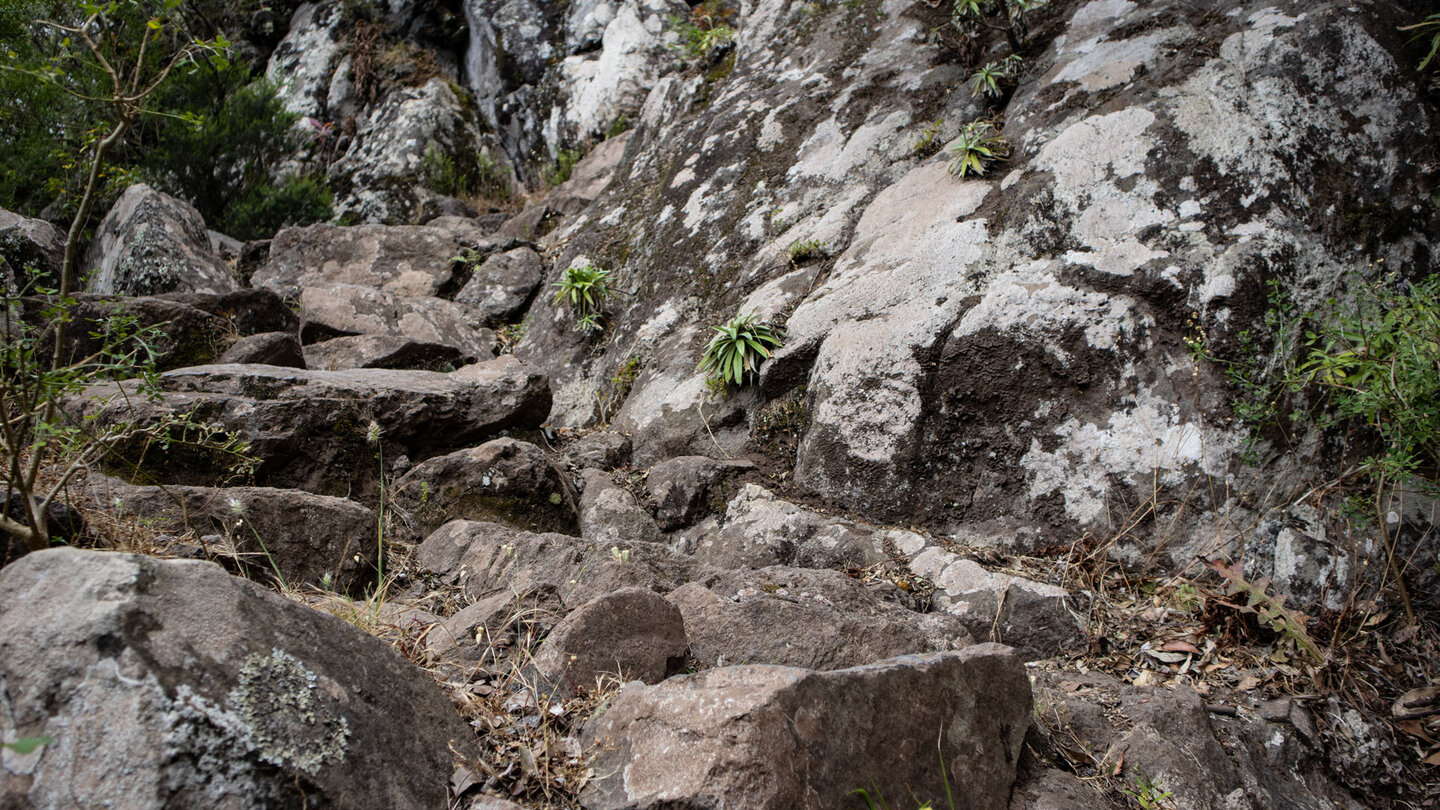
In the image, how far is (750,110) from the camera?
24.0 ft

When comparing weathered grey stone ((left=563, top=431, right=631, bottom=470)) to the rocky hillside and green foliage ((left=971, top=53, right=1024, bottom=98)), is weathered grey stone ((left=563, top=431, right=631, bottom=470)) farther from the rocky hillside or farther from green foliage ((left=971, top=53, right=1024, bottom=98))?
green foliage ((left=971, top=53, right=1024, bottom=98))

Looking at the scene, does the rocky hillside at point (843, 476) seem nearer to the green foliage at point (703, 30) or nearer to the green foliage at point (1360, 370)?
the green foliage at point (1360, 370)

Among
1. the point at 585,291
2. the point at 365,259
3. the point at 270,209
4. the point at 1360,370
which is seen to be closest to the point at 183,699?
the point at 1360,370

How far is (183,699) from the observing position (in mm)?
1436

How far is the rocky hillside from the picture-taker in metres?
1.77

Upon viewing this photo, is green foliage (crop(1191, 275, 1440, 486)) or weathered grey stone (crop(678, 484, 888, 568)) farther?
weathered grey stone (crop(678, 484, 888, 568))

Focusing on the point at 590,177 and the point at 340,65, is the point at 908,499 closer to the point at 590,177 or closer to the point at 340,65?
the point at 590,177

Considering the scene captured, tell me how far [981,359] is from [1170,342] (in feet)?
2.91

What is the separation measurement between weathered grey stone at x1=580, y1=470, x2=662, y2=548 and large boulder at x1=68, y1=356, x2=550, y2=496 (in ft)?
2.73

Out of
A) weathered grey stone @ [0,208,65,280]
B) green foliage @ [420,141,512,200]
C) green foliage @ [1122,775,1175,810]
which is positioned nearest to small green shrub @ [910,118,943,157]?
green foliage @ [1122,775,1175,810]

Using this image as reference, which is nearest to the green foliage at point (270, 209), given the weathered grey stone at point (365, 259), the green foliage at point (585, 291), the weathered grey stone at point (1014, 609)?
the weathered grey stone at point (365, 259)

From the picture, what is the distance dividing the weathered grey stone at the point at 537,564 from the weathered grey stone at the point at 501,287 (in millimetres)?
4362

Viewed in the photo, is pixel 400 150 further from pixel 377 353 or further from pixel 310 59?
pixel 377 353

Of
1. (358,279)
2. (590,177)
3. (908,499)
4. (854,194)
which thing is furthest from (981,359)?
(590,177)
